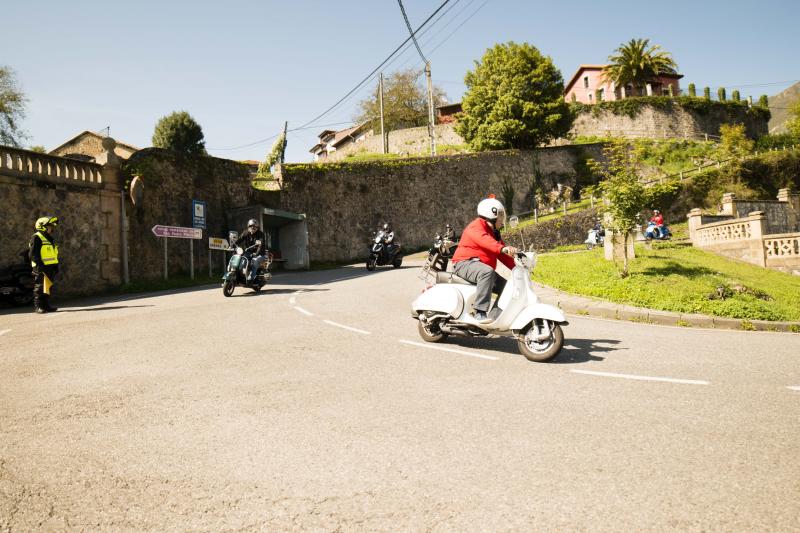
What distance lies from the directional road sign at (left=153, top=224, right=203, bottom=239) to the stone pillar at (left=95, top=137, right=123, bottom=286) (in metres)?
1.35

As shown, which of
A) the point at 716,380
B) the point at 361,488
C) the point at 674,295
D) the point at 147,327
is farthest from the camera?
the point at 674,295

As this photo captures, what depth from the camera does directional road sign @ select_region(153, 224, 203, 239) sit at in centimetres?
1761

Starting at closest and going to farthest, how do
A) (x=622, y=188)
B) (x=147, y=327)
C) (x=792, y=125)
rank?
(x=147, y=327) → (x=622, y=188) → (x=792, y=125)

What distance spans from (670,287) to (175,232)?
1601 cm

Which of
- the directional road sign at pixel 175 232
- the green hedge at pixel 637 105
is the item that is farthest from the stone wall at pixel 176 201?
the green hedge at pixel 637 105

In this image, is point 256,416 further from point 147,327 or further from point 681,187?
point 681,187

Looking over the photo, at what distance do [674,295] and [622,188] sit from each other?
325 cm

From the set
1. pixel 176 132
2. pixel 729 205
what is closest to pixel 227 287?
pixel 729 205

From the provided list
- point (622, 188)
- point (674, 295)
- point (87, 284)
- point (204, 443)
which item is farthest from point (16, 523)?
point (87, 284)

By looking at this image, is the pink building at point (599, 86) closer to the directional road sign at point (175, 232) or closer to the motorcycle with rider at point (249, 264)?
the directional road sign at point (175, 232)

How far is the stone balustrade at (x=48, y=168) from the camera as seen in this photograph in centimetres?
1448

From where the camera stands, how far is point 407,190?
36.7 m

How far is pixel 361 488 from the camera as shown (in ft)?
10.0

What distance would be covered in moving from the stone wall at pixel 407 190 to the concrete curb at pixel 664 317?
74.9ft
